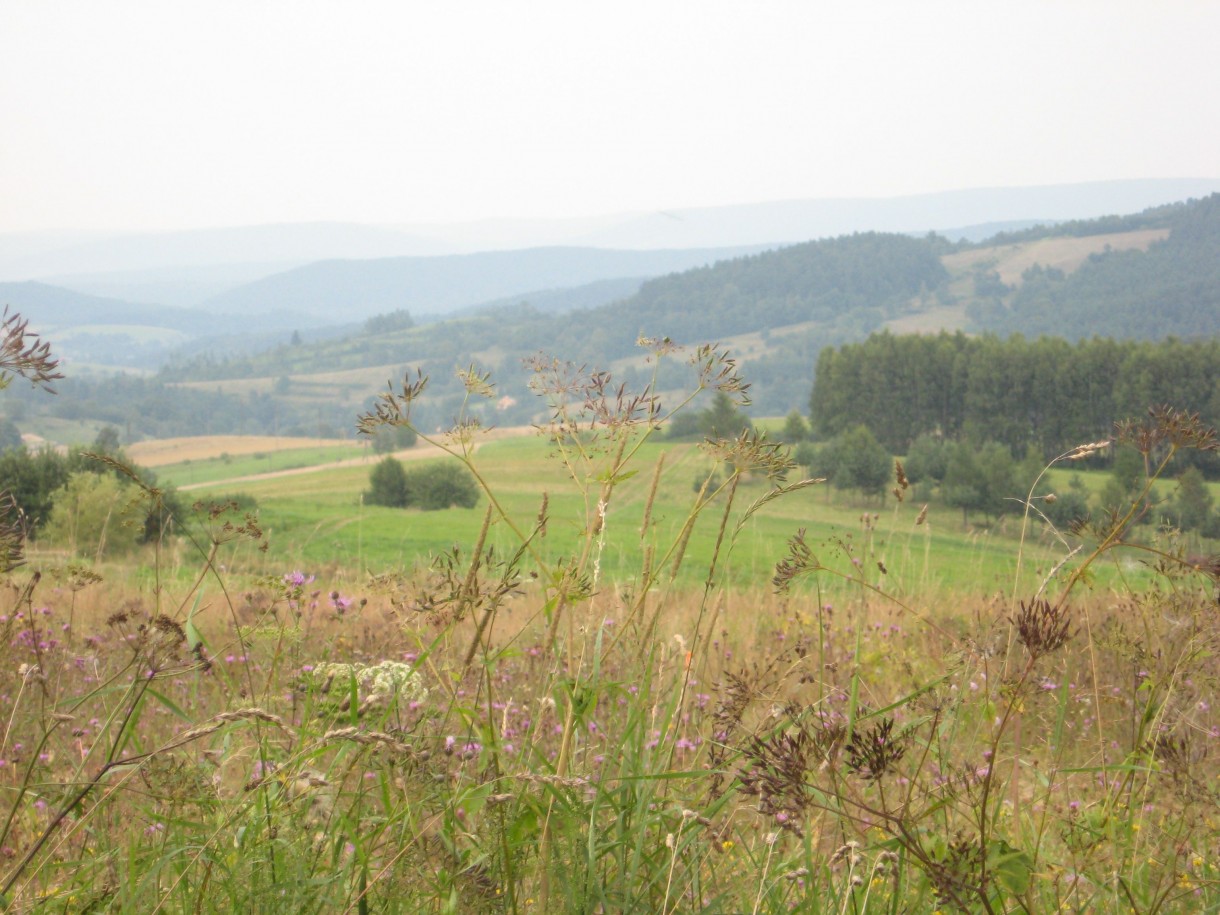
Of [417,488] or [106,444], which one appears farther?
[417,488]

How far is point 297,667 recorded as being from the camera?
265 cm

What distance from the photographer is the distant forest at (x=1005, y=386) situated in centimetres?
9075

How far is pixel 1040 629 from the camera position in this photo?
139 centimetres

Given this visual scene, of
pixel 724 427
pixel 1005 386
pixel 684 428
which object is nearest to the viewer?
pixel 724 427

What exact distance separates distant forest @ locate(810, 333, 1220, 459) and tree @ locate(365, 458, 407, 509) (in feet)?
173

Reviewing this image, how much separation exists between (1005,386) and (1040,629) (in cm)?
10419

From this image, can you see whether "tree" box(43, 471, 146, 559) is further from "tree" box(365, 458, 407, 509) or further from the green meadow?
"tree" box(365, 458, 407, 509)

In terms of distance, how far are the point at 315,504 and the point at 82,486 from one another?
27724mm

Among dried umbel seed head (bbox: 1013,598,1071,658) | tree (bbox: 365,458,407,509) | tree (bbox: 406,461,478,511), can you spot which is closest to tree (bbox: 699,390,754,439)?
dried umbel seed head (bbox: 1013,598,1071,658)

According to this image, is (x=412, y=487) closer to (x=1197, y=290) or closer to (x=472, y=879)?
(x=472, y=879)

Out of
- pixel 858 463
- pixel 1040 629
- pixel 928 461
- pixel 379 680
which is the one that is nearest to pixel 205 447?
pixel 858 463

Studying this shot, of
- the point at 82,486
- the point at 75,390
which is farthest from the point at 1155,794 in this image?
the point at 75,390

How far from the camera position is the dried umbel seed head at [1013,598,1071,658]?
1.34m

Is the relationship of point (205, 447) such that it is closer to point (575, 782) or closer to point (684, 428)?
point (684, 428)
